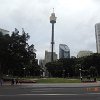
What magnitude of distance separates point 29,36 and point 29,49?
3.24 meters

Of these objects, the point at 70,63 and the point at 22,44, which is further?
A: the point at 70,63

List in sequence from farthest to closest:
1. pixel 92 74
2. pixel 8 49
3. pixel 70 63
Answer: pixel 70 63
pixel 92 74
pixel 8 49

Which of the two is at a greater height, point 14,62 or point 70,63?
point 70,63

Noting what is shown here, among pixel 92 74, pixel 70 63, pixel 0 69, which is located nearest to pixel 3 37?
pixel 0 69

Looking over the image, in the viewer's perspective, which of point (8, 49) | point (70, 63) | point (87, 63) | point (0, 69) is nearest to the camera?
point (8, 49)

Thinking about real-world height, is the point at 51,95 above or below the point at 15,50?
below

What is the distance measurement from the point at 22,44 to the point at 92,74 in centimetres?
7615

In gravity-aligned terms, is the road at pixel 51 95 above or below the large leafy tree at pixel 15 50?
below

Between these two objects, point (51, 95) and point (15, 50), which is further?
point (15, 50)

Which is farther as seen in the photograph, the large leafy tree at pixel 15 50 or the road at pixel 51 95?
the large leafy tree at pixel 15 50

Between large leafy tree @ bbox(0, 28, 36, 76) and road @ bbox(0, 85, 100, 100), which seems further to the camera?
large leafy tree @ bbox(0, 28, 36, 76)

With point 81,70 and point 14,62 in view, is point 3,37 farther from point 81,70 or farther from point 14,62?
Answer: point 81,70

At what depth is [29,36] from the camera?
68.6m

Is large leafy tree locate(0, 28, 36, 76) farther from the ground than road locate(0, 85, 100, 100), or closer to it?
farther from the ground
